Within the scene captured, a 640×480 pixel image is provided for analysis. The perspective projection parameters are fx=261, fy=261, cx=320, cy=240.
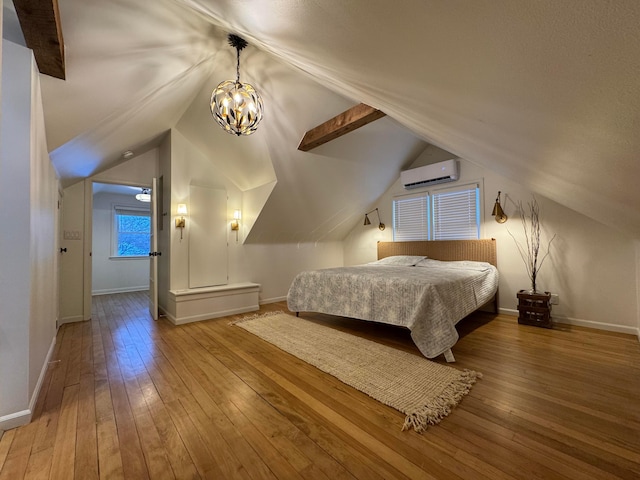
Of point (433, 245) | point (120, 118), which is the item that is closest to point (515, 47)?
point (120, 118)

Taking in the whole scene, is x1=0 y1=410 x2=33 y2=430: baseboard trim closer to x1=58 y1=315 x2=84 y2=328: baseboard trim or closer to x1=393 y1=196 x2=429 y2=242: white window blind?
x1=58 y1=315 x2=84 y2=328: baseboard trim

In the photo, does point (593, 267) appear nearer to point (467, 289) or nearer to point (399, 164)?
point (467, 289)

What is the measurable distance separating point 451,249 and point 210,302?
12.5ft

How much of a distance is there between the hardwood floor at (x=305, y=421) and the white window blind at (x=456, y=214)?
1953 mm

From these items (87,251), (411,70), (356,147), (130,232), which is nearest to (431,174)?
(356,147)

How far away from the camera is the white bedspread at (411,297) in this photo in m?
2.33

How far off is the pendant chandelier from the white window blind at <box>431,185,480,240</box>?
3339 millimetres

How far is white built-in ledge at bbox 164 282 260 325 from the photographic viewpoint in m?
3.53

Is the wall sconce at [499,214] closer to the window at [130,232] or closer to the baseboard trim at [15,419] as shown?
the baseboard trim at [15,419]

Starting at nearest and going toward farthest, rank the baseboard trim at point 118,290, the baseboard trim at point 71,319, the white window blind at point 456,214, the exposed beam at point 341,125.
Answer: the exposed beam at point 341,125, the baseboard trim at point 71,319, the white window blind at point 456,214, the baseboard trim at point 118,290

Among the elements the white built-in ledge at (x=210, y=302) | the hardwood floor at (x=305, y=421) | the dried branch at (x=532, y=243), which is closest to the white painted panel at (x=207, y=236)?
the white built-in ledge at (x=210, y=302)

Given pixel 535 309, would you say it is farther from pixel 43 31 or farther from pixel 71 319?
pixel 71 319

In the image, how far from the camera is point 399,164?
15.4 ft

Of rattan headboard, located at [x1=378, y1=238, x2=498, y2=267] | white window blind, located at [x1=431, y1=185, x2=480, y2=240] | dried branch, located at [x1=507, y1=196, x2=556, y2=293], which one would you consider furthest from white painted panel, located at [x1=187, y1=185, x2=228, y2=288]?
dried branch, located at [x1=507, y1=196, x2=556, y2=293]
